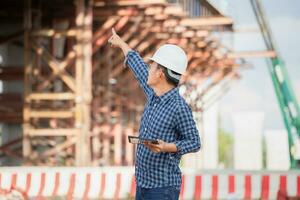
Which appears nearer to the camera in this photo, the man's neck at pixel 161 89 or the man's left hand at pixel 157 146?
the man's left hand at pixel 157 146

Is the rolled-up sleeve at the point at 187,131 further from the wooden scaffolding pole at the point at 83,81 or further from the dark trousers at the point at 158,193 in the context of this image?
the wooden scaffolding pole at the point at 83,81

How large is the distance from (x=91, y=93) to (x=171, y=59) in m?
21.4

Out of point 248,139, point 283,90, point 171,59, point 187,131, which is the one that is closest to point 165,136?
point 187,131

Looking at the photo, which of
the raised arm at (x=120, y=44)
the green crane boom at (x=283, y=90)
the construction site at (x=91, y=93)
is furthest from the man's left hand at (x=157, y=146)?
the green crane boom at (x=283, y=90)

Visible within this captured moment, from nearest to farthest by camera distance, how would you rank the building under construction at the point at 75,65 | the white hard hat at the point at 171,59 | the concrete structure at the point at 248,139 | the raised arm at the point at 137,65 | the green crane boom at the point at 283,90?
the white hard hat at the point at 171,59 → the raised arm at the point at 137,65 → the building under construction at the point at 75,65 → the green crane boom at the point at 283,90 → the concrete structure at the point at 248,139

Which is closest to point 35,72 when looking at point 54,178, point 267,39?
point 54,178

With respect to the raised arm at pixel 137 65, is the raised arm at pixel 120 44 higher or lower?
higher

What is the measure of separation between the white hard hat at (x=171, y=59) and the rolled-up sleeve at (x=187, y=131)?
24 centimetres

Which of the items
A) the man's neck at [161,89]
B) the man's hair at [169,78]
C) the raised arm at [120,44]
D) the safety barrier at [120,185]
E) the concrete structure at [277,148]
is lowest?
the concrete structure at [277,148]

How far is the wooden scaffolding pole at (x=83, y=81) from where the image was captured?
21016 millimetres

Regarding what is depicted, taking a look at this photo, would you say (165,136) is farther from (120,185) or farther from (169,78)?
(120,185)

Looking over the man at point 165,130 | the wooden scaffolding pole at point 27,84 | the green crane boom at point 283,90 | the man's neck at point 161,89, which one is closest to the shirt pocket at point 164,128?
the man at point 165,130

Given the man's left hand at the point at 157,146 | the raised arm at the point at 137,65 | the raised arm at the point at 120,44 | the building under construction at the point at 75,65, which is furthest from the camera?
the building under construction at the point at 75,65

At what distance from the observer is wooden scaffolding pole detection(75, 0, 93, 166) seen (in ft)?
68.9
